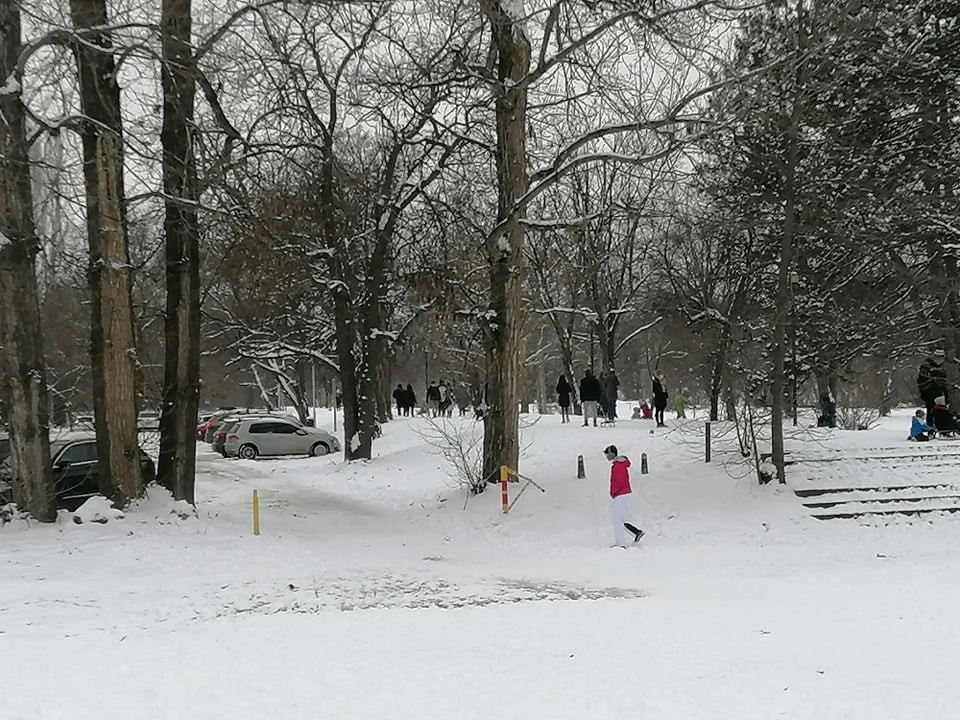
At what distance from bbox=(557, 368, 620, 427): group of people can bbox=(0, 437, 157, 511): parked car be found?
1348 cm

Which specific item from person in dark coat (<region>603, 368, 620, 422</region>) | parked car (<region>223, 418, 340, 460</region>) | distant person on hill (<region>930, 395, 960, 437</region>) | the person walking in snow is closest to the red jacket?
the person walking in snow

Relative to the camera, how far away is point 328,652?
766 cm

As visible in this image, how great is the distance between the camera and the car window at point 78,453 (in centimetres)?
1727

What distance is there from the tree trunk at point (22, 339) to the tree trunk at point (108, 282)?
83cm

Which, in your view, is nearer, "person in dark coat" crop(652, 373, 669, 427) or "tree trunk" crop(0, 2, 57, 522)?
"tree trunk" crop(0, 2, 57, 522)

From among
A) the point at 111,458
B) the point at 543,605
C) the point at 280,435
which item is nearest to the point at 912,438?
the point at 543,605

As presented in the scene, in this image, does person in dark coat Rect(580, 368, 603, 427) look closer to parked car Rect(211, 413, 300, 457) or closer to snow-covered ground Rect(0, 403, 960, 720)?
snow-covered ground Rect(0, 403, 960, 720)

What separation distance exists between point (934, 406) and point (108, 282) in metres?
19.0

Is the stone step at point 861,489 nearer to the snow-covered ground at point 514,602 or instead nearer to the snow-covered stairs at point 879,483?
the snow-covered stairs at point 879,483

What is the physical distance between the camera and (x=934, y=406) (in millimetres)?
22078

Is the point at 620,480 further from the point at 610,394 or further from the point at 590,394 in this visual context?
the point at 610,394

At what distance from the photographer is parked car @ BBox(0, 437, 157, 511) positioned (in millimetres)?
16422

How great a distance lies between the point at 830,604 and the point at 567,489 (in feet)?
25.6

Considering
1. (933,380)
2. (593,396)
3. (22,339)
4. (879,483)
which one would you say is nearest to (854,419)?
(933,380)
